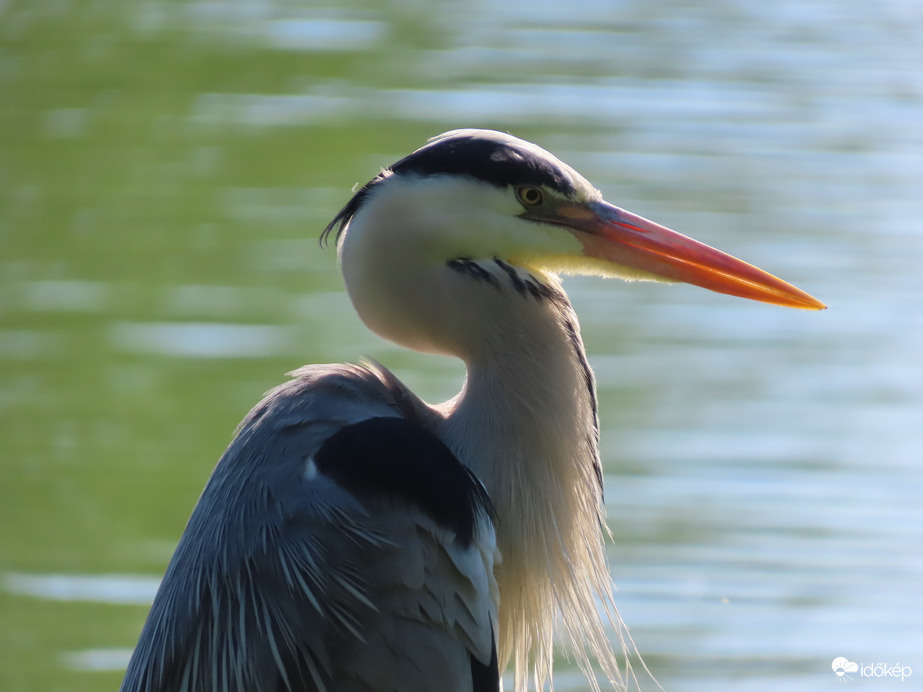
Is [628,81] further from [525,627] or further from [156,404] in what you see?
[525,627]

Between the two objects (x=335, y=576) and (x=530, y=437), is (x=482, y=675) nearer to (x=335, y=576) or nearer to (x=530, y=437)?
(x=335, y=576)

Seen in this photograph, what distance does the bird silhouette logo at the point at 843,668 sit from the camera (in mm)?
4287

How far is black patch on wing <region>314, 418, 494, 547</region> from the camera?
260cm

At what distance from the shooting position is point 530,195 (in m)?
2.83

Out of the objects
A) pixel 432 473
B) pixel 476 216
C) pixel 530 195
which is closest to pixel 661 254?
pixel 530 195

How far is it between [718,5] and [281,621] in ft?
32.1

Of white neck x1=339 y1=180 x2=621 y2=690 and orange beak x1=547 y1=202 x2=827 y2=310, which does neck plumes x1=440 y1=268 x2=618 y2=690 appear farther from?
orange beak x1=547 y1=202 x2=827 y2=310

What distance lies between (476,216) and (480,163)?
0.10m

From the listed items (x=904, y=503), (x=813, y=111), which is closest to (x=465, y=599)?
(x=904, y=503)

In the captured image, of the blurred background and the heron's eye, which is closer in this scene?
the heron's eye

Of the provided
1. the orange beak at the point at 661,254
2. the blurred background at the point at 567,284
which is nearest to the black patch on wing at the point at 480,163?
the orange beak at the point at 661,254

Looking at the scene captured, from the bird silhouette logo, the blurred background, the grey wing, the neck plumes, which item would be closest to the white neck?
the neck plumes

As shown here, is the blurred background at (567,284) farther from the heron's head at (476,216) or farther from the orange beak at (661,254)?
the heron's head at (476,216)

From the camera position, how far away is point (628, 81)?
30.4 feet
